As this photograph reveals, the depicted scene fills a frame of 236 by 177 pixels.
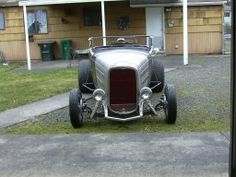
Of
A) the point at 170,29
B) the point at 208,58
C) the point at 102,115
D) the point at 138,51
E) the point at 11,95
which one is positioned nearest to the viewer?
the point at 102,115

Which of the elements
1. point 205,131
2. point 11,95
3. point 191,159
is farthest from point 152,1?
point 191,159

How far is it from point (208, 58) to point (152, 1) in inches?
135

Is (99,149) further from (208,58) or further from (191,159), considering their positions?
(208,58)

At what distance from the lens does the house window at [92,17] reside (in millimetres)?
20781

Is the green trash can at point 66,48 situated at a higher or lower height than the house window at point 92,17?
lower

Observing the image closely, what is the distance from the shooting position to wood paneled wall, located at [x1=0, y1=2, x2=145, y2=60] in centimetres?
2062

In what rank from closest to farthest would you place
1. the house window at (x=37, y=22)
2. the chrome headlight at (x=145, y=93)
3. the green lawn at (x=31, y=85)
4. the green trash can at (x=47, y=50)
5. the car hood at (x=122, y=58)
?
1. the chrome headlight at (x=145, y=93)
2. the car hood at (x=122, y=58)
3. the green lawn at (x=31, y=85)
4. the green trash can at (x=47, y=50)
5. the house window at (x=37, y=22)

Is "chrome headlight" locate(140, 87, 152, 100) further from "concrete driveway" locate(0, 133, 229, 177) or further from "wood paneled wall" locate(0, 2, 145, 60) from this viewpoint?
"wood paneled wall" locate(0, 2, 145, 60)

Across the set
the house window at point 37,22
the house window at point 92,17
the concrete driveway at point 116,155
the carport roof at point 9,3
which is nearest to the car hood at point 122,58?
the concrete driveway at point 116,155

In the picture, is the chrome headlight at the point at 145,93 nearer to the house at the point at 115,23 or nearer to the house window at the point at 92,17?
the house at the point at 115,23

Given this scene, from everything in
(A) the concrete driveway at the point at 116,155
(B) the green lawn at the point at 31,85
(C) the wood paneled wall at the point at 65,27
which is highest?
(C) the wood paneled wall at the point at 65,27

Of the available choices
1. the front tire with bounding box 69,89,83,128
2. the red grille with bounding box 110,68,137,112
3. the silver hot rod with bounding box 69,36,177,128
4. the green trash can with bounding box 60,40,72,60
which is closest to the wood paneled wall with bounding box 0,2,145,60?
the green trash can with bounding box 60,40,72,60

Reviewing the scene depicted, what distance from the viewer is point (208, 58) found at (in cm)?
1894

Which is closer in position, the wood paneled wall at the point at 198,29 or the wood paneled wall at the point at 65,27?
the wood paneled wall at the point at 198,29
